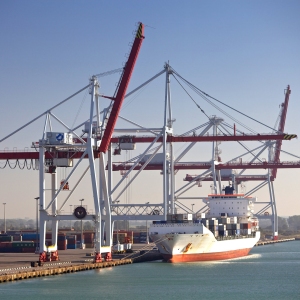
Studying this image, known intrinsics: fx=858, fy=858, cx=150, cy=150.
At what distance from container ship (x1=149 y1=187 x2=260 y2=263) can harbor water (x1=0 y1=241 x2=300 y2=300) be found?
2.99 meters

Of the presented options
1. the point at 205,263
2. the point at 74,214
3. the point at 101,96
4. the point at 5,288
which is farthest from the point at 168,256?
the point at 5,288

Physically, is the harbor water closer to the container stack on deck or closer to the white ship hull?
the white ship hull

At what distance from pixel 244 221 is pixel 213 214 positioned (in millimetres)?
3175

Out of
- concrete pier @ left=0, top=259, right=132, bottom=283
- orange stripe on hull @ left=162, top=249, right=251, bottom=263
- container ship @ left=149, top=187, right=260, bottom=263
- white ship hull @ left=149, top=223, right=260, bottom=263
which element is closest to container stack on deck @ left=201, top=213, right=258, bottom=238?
container ship @ left=149, top=187, right=260, bottom=263

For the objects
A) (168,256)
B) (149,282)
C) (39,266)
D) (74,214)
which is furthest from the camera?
(168,256)

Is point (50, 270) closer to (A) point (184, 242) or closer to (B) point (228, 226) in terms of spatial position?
(A) point (184, 242)

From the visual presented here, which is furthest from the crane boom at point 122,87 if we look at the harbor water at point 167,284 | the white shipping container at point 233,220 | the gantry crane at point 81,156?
the white shipping container at point 233,220

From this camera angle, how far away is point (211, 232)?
73.2 metres

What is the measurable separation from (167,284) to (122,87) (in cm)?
1845

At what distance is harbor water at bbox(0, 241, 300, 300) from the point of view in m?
47.2

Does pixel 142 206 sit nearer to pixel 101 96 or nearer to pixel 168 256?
pixel 168 256

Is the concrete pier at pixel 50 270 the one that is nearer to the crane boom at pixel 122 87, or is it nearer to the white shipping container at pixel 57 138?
the crane boom at pixel 122 87

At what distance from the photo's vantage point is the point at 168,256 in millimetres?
69688

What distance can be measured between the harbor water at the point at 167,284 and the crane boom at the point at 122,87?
978cm
